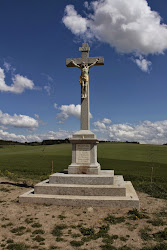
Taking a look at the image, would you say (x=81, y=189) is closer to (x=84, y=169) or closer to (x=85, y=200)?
(x=85, y=200)

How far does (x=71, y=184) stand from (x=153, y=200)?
3804 millimetres

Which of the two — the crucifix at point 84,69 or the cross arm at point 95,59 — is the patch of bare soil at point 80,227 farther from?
the cross arm at point 95,59

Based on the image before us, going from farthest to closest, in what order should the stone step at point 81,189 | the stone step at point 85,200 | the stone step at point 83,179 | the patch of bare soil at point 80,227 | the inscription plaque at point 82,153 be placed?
the inscription plaque at point 82,153
the stone step at point 83,179
the stone step at point 81,189
the stone step at point 85,200
the patch of bare soil at point 80,227

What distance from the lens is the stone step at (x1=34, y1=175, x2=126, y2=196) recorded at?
27.4ft

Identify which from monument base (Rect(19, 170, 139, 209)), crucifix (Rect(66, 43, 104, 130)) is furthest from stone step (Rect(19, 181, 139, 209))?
crucifix (Rect(66, 43, 104, 130))

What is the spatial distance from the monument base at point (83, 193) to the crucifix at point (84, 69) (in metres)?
2.85

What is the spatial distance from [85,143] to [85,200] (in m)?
2.95

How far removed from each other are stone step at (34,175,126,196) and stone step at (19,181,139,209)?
0.25 m

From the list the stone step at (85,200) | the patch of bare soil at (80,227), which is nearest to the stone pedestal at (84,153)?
the stone step at (85,200)

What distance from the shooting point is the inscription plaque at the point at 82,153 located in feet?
32.8

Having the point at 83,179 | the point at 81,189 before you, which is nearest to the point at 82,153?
the point at 83,179

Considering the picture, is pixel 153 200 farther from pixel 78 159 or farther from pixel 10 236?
pixel 10 236

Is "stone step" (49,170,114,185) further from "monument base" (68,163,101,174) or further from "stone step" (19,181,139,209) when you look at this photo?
"stone step" (19,181,139,209)

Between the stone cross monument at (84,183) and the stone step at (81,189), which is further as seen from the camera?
the stone step at (81,189)
